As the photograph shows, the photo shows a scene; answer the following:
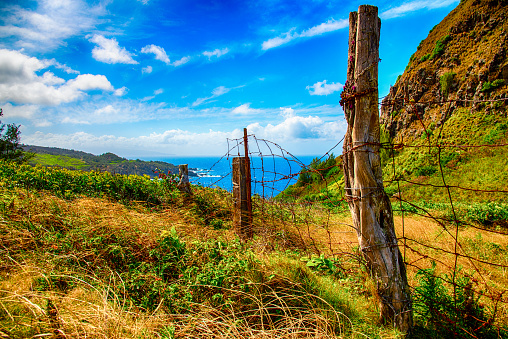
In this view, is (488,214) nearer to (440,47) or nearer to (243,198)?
(243,198)

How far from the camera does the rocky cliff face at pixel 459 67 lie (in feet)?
54.5

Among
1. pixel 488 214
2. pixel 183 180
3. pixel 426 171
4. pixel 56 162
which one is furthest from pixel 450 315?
pixel 56 162

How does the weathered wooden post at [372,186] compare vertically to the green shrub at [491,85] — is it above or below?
below

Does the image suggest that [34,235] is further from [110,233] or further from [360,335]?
[360,335]

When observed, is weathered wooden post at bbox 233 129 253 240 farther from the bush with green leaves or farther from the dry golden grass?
the bush with green leaves

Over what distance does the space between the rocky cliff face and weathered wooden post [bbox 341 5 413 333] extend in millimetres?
16714

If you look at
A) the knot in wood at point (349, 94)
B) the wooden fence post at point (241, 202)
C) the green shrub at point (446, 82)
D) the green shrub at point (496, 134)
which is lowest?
the wooden fence post at point (241, 202)

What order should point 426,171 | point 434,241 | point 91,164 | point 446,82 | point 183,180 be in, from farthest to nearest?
point 91,164 < point 446,82 < point 426,171 < point 183,180 < point 434,241

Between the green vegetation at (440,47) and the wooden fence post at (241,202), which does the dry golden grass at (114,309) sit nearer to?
the wooden fence post at (241,202)

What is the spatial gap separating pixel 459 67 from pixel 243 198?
83.2 ft

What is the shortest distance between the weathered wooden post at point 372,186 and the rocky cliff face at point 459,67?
1671 cm

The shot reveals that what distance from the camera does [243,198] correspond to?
4.26m

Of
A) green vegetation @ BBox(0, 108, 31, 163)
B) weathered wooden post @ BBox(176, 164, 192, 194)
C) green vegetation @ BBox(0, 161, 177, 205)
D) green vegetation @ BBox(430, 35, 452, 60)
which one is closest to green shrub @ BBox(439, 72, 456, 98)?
green vegetation @ BBox(430, 35, 452, 60)

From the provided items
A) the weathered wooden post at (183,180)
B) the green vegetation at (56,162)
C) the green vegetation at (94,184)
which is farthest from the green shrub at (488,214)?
the green vegetation at (56,162)
